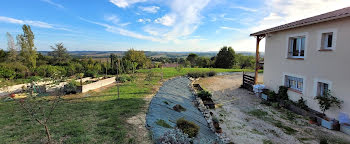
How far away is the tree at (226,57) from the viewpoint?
32.8 meters

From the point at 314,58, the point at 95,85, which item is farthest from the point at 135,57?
the point at 314,58

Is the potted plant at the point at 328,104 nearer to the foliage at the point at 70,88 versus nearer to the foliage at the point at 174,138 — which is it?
the foliage at the point at 174,138

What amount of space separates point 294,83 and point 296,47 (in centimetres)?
198

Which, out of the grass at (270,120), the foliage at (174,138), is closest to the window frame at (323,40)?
the grass at (270,120)

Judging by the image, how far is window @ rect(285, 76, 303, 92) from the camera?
326 inches

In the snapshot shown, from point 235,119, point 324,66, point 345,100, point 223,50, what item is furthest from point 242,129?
point 223,50

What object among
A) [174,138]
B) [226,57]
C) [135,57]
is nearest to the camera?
[174,138]

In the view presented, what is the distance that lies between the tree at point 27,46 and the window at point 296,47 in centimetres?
2870

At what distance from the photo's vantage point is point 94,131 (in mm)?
4051

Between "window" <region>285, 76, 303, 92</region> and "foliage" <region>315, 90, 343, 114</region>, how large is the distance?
4.94 ft

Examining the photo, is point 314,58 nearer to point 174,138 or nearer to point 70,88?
point 174,138

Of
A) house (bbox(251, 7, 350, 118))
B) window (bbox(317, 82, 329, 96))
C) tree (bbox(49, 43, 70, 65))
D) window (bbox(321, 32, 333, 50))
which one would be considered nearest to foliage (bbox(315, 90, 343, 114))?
house (bbox(251, 7, 350, 118))

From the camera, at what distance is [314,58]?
7281 millimetres

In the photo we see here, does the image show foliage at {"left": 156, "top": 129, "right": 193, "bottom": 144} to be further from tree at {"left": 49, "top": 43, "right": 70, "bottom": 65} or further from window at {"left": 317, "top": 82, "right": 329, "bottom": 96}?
tree at {"left": 49, "top": 43, "right": 70, "bottom": 65}
